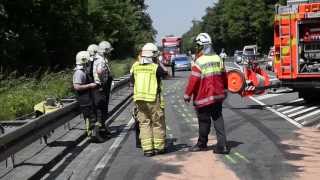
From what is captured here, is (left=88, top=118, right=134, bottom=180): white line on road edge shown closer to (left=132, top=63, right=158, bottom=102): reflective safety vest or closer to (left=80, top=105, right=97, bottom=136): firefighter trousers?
A: (left=80, top=105, right=97, bottom=136): firefighter trousers

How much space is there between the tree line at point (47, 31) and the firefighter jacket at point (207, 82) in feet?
61.9

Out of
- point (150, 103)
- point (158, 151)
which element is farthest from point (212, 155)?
point (150, 103)

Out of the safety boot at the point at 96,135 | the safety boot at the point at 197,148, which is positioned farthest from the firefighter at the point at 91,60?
the safety boot at the point at 197,148

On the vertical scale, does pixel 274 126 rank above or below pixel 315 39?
below

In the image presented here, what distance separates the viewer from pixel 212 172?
9656 millimetres

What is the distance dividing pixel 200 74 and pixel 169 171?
2.12m

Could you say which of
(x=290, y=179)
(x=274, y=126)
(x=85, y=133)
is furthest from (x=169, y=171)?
(x=274, y=126)

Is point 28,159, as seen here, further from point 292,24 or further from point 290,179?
point 292,24

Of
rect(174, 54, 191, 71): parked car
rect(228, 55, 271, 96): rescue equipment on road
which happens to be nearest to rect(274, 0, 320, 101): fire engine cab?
rect(228, 55, 271, 96): rescue equipment on road

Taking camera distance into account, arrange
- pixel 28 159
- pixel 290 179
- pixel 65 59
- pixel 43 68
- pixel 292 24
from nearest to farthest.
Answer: pixel 290 179, pixel 28 159, pixel 292 24, pixel 43 68, pixel 65 59

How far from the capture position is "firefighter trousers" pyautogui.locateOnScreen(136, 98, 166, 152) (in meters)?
11.3

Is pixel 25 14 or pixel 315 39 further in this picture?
pixel 25 14

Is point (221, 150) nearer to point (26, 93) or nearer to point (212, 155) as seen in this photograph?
point (212, 155)

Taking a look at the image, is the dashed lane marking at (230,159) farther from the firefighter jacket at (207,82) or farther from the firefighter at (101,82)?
the firefighter at (101,82)
